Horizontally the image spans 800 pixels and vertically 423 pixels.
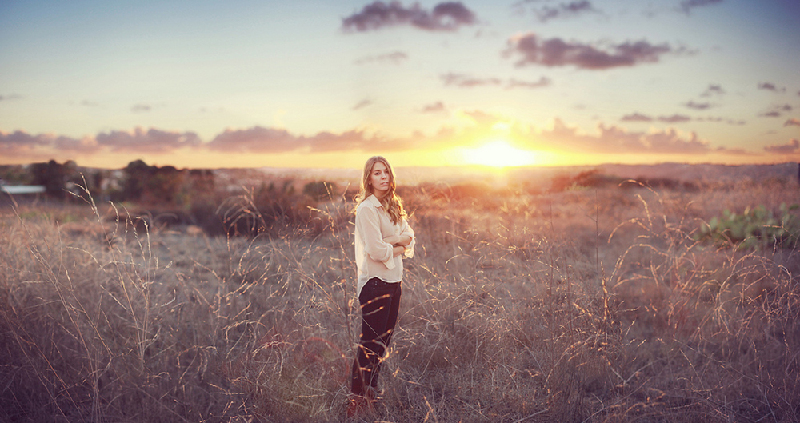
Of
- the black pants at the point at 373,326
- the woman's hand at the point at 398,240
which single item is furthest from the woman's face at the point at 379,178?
the black pants at the point at 373,326

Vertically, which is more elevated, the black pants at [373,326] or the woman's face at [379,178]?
the woman's face at [379,178]

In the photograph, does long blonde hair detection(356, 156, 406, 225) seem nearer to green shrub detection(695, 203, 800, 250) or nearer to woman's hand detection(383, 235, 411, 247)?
woman's hand detection(383, 235, 411, 247)

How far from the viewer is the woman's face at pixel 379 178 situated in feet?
10.9

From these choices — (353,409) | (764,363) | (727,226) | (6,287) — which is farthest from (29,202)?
(727,226)

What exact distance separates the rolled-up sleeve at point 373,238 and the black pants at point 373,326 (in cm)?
21

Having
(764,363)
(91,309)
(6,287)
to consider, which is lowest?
(764,363)

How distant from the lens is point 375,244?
10.2 ft

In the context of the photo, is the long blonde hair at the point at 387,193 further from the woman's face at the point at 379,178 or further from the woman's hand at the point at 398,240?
the woman's hand at the point at 398,240

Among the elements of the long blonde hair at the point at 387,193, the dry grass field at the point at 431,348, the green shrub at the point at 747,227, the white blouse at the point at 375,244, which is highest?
the long blonde hair at the point at 387,193

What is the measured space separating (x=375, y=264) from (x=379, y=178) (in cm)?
64

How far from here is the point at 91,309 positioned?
5.31 meters

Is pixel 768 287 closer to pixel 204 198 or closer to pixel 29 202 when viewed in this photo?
pixel 29 202

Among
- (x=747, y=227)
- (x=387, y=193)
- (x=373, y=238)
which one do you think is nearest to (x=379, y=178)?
(x=387, y=193)

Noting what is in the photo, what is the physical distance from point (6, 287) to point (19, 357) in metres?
1.04
